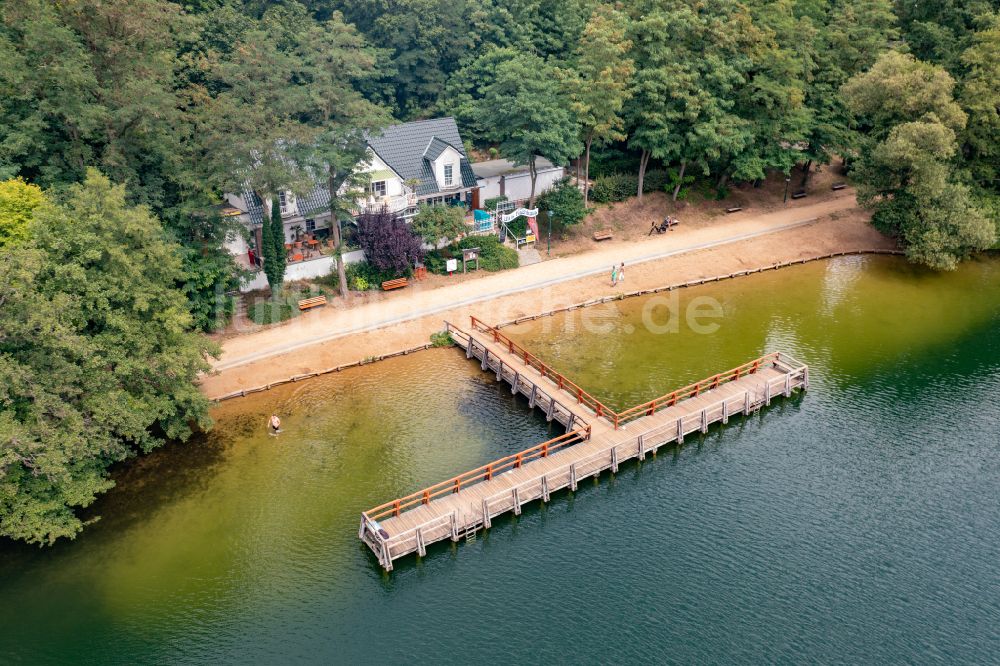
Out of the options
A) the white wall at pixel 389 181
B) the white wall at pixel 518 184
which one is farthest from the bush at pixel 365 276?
the white wall at pixel 518 184

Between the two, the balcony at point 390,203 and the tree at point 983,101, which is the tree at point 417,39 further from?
the tree at point 983,101

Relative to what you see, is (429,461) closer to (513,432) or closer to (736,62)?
(513,432)

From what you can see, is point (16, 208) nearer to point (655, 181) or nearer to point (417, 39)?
point (417, 39)

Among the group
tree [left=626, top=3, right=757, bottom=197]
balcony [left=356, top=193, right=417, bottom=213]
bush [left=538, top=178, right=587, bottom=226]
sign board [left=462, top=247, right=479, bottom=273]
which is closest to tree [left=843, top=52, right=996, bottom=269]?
tree [left=626, top=3, right=757, bottom=197]

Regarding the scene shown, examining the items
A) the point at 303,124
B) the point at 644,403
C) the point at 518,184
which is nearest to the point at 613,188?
the point at 518,184

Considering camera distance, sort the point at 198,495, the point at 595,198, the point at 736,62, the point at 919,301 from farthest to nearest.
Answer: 1. the point at 595,198
2. the point at 736,62
3. the point at 919,301
4. the point at 198,495

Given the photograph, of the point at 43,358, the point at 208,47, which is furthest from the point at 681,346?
the point at 208,47
